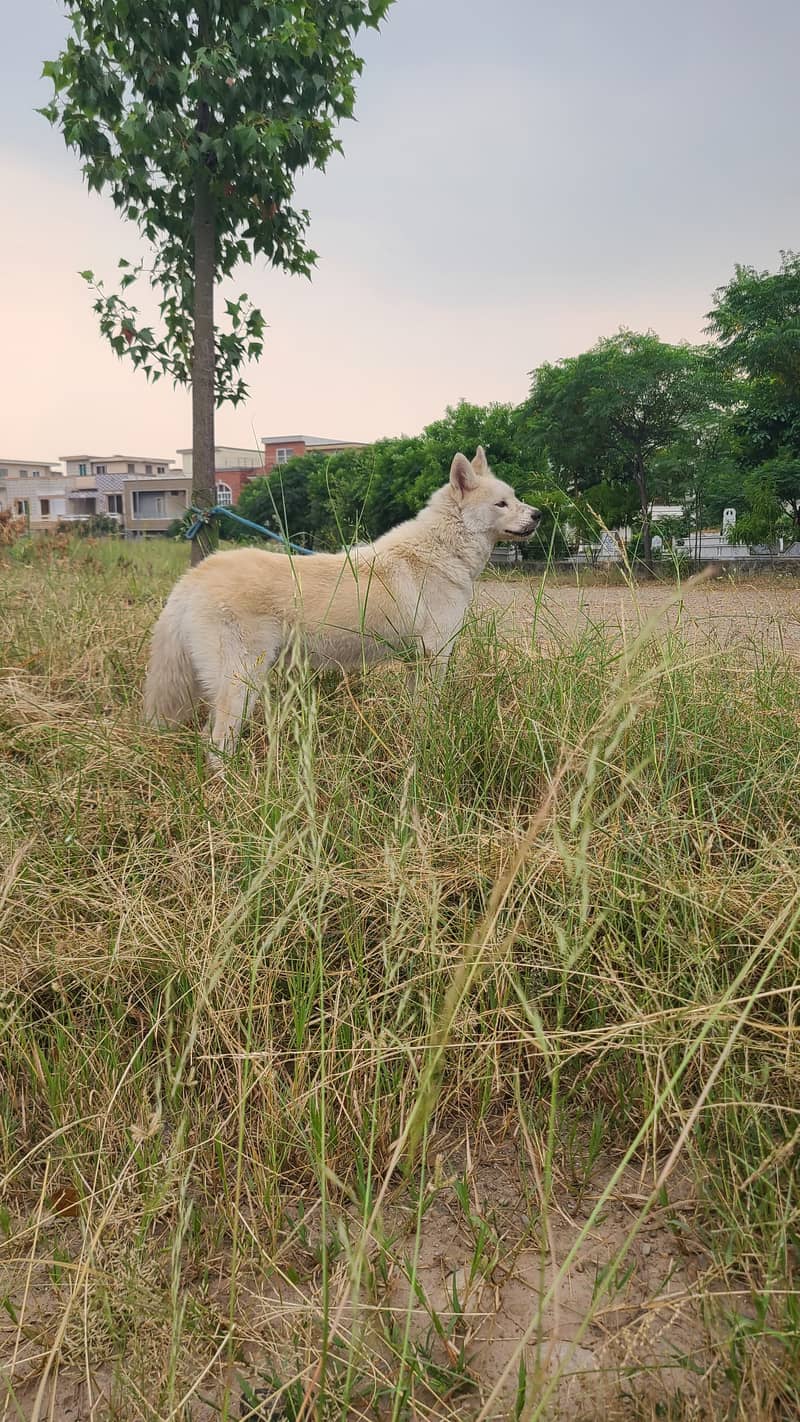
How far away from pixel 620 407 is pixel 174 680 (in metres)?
22.1

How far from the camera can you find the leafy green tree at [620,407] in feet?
76.1

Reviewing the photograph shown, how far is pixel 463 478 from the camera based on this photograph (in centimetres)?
481

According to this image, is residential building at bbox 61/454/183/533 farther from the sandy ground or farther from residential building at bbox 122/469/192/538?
the sandy ground

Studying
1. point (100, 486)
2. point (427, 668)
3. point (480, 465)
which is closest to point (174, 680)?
point (427, 668)

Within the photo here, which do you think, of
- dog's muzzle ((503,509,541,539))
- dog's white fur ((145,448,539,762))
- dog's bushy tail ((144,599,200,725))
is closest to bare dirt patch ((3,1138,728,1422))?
dog's white fur ((145,448,539,762))

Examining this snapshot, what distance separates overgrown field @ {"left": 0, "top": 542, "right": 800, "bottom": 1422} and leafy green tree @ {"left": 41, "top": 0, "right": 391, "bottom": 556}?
4.23 m

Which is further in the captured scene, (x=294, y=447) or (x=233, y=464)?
(x=294, y=447)

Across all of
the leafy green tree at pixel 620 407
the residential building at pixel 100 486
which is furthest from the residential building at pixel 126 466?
the leafy green tree at pixel 620 407

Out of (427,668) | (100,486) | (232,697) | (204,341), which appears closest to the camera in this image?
(427,668)

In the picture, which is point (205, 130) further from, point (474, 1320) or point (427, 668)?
point (474, 1320)

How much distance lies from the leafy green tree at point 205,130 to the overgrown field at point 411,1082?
423 cm

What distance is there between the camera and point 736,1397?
1.34m

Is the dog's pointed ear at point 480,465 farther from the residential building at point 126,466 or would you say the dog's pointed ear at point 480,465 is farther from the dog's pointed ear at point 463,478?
the residential building at point 126,466

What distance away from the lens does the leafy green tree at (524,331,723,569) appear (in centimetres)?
2319
